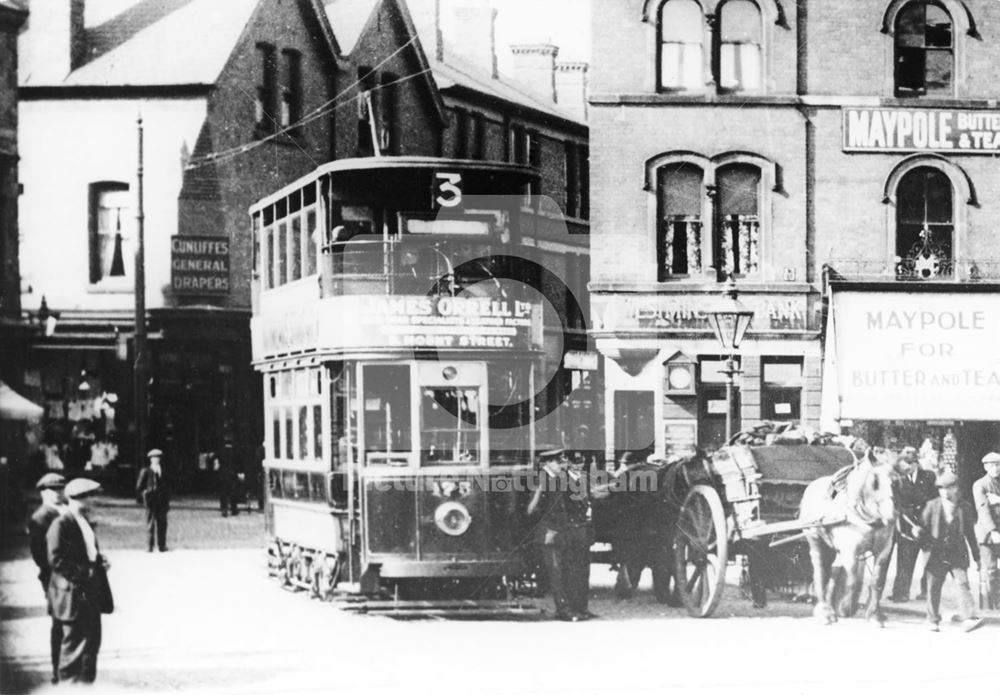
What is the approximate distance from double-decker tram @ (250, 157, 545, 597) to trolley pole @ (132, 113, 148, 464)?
0.53m

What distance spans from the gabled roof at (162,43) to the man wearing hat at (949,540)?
4.03 meters

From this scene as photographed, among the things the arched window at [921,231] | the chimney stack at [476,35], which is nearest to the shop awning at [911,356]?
the arched window at [921,231]

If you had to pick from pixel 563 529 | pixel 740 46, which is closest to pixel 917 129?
pixel 740 46

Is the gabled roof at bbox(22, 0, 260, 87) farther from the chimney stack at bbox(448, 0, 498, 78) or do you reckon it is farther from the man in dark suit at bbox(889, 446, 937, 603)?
the man in dark suit at bbox(889, 446, 937, 603)

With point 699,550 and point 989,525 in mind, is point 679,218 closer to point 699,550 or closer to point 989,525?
point 699,550

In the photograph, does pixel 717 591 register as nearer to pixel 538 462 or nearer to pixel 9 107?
pixel 538 462

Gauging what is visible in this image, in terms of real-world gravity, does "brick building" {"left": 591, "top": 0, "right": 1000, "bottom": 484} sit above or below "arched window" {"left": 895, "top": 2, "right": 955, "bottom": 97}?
below

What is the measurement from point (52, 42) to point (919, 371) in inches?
173

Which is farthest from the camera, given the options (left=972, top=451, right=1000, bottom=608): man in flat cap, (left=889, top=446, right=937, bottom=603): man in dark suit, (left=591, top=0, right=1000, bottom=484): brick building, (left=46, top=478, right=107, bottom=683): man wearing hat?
(left=972, top=451, right=1000, bottom=608): man in flat cap

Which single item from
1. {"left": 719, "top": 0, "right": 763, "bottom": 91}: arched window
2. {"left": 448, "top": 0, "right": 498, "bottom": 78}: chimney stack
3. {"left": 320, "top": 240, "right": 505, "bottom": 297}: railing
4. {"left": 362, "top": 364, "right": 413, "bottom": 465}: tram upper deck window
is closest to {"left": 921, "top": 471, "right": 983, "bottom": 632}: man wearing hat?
{"left": 719, "top": 0, "right": 763, "bottom": 91}: arched window

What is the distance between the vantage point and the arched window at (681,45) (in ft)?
19.9

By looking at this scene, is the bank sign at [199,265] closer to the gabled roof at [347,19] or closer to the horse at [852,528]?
the gabled roof at [347,19]

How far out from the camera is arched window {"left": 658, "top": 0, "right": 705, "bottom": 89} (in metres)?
6.07

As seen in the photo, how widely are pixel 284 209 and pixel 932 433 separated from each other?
337cm
